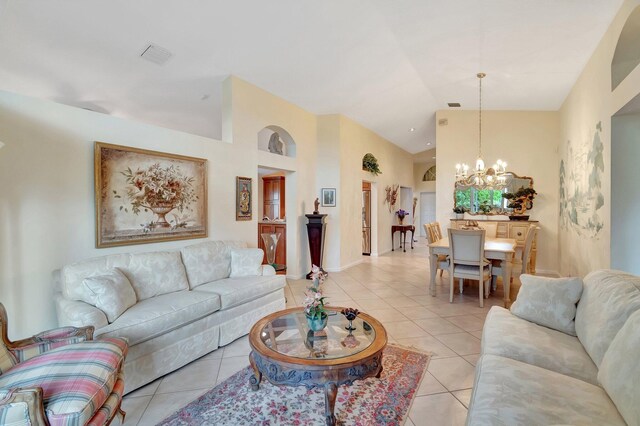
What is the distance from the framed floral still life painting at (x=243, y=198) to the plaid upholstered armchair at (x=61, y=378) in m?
2.48

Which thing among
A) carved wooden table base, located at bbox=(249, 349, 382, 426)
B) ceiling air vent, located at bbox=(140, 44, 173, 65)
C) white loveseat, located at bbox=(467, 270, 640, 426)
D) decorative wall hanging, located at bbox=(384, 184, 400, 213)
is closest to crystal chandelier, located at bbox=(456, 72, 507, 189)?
decorative wall hanging, located at bbox=(384, 184, 400, 213)

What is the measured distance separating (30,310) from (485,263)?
15.6ft

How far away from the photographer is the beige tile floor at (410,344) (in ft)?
6.45

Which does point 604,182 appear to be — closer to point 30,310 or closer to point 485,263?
point 485,263

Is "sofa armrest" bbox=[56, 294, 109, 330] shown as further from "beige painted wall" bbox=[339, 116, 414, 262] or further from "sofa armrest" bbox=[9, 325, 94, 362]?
"beige painted wall" bbox=[339, 116, 414, 262]

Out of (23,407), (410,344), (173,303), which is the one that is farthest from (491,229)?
(23,407)

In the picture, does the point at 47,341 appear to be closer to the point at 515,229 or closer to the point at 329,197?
the point at 329,197

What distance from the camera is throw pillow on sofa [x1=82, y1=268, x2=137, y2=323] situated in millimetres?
2178

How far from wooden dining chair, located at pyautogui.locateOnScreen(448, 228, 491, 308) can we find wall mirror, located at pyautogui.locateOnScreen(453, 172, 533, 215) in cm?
256

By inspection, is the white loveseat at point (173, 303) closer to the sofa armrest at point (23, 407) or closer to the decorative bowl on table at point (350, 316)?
the sofa armrest at point (23, 407)

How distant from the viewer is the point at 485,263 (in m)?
3.97

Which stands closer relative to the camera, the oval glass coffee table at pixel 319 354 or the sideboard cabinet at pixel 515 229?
the oval glass coffee table at pixel 319 354

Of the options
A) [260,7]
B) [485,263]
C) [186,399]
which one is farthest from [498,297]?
[260,7]

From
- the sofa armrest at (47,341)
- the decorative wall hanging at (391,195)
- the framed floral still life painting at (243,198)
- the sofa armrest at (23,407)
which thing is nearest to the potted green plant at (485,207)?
the decorative wall hanging at (391,195)
